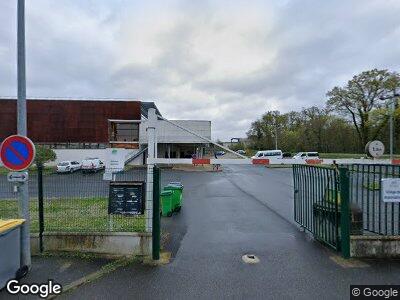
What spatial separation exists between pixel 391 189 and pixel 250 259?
296cm

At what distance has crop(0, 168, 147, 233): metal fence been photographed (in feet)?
25.1

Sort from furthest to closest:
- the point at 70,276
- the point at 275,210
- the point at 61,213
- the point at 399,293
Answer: the point at 275,210 < the point at 61,213 < the point at 70,276 < the point at 399,293

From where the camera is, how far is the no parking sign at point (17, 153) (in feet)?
17.4

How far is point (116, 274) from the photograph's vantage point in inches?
213

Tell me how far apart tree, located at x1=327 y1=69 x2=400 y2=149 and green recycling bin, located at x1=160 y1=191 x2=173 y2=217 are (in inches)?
1513

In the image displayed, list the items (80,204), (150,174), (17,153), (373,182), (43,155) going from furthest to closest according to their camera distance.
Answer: (43,155) < (80,204) < (373,182) < (150,174) < (17,153)

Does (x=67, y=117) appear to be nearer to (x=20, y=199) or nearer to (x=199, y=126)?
(x=199, y=126)

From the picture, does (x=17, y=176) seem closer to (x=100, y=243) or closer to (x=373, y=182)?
(x=100, y=243)

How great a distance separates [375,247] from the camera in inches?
239

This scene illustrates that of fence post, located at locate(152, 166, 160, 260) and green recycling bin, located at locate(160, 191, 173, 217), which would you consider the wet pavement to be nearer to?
fence post, located at locate(152, 166, 160, 260)

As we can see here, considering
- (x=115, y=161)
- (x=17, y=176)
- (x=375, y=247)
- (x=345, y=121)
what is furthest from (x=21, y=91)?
(x=345, y=121)

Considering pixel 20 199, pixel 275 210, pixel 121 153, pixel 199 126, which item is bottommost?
pixel 275 210

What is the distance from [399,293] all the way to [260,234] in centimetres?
350

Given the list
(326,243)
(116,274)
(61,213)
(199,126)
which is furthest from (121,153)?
(199,126)
